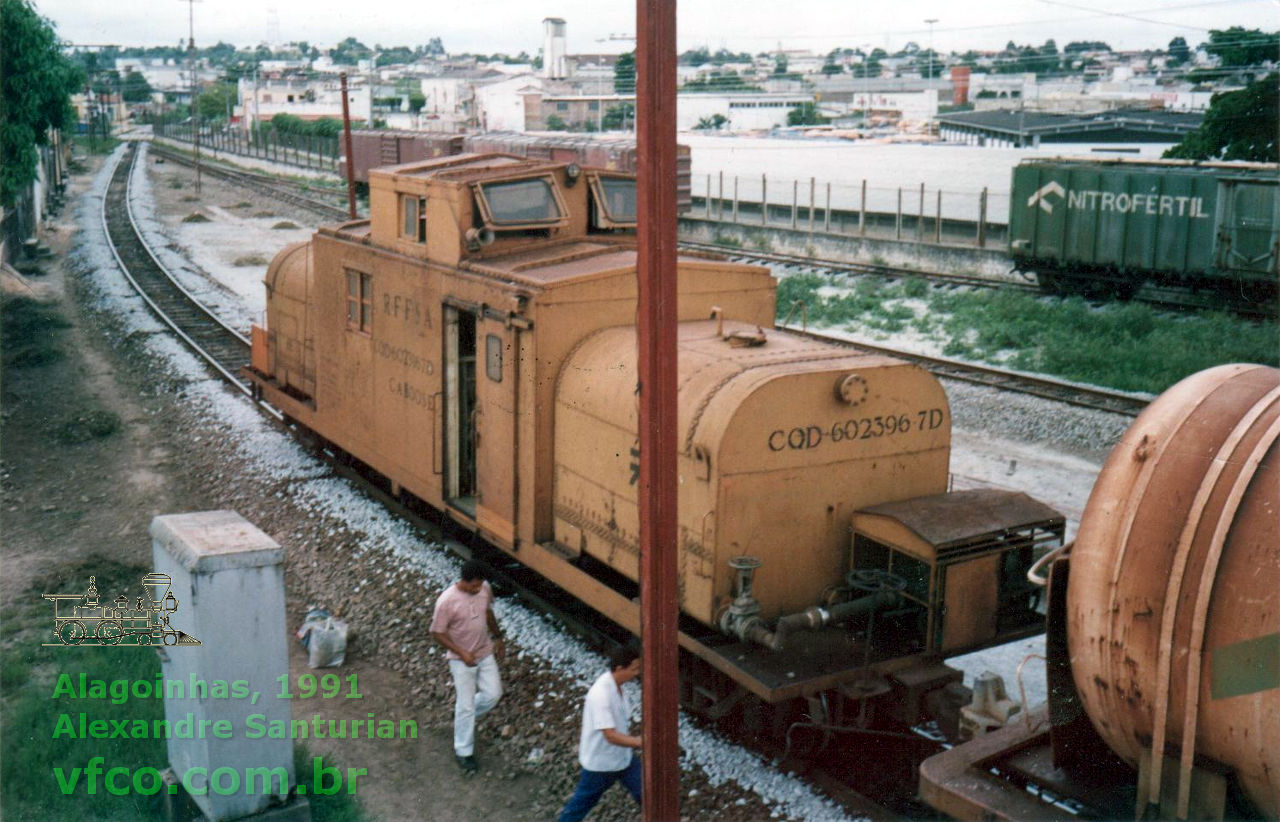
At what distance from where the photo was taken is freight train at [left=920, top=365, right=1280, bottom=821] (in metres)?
4.28

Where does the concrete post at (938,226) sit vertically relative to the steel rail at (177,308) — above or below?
above

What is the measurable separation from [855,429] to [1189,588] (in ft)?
12.0

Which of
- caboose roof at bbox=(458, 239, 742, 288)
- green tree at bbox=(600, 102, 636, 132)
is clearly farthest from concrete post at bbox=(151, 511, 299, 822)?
green tree at bbox=(600, 102, 636, 132)

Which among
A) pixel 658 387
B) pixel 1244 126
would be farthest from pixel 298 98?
pixel 658 387

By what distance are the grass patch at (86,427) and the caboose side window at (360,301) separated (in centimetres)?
597

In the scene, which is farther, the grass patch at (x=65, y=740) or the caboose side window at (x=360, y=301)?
the caboose side window at (x=360, y=301)

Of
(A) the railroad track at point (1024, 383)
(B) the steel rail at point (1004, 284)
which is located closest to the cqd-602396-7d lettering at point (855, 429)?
(A) the railroad track at point (1024, 383)

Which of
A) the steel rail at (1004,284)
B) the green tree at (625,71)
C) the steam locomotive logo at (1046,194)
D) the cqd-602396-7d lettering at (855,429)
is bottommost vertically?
the steel rail at (1004,284)

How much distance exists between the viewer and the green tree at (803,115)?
74.4 m

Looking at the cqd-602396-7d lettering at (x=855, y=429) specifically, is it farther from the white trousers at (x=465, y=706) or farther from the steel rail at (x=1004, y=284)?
the steel rail at (x=1004, y=284)

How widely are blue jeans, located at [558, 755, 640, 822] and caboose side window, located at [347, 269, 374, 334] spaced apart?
21.7ft

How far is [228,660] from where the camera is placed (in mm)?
7004

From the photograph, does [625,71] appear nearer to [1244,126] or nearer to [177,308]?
[1244,126]

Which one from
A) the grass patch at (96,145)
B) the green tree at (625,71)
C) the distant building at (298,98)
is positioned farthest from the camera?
the distant building at (298,98)
